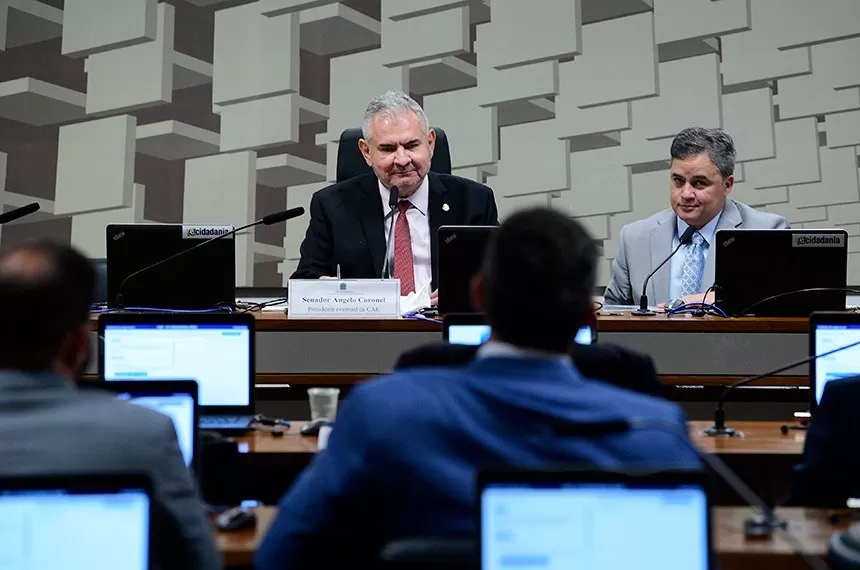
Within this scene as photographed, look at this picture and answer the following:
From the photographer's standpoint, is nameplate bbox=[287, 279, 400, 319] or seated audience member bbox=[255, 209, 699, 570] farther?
nameplate bbox=[287, 279, 400, 319]

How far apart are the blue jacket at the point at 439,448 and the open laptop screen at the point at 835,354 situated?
1458 mm

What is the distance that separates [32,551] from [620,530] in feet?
1.95

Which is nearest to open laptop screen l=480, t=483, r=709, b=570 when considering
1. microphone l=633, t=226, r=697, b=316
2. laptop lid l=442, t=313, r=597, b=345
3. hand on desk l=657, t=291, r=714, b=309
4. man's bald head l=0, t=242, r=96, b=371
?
man's bald head l=0, t=242, r=96, b=371

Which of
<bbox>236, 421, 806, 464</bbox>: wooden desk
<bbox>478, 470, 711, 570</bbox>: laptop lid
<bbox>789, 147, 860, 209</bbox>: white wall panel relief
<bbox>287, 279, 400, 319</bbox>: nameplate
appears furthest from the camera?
<bbox>789, 147, 860, 209</bbox>: white wall panel relief

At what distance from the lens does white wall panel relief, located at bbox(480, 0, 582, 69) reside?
4973mm

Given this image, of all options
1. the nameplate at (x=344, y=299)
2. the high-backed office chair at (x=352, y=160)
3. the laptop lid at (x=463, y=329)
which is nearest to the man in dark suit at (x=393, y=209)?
the high-backed office chair at (x=352, y=160)

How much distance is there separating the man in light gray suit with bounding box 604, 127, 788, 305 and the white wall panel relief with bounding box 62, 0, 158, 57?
276 cm

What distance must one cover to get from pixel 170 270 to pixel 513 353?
2.17 metres

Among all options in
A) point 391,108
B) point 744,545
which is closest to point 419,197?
point 391,108

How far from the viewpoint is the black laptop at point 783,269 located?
9.79 ft

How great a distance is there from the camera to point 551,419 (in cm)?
106

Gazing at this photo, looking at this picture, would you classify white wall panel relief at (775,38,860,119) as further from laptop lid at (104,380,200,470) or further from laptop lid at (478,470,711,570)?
laptop lid at (478,470,711,570)

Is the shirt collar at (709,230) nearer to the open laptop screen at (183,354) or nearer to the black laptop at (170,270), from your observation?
the black laptop at (170,270)

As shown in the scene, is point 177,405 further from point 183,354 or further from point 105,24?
point 105,24
